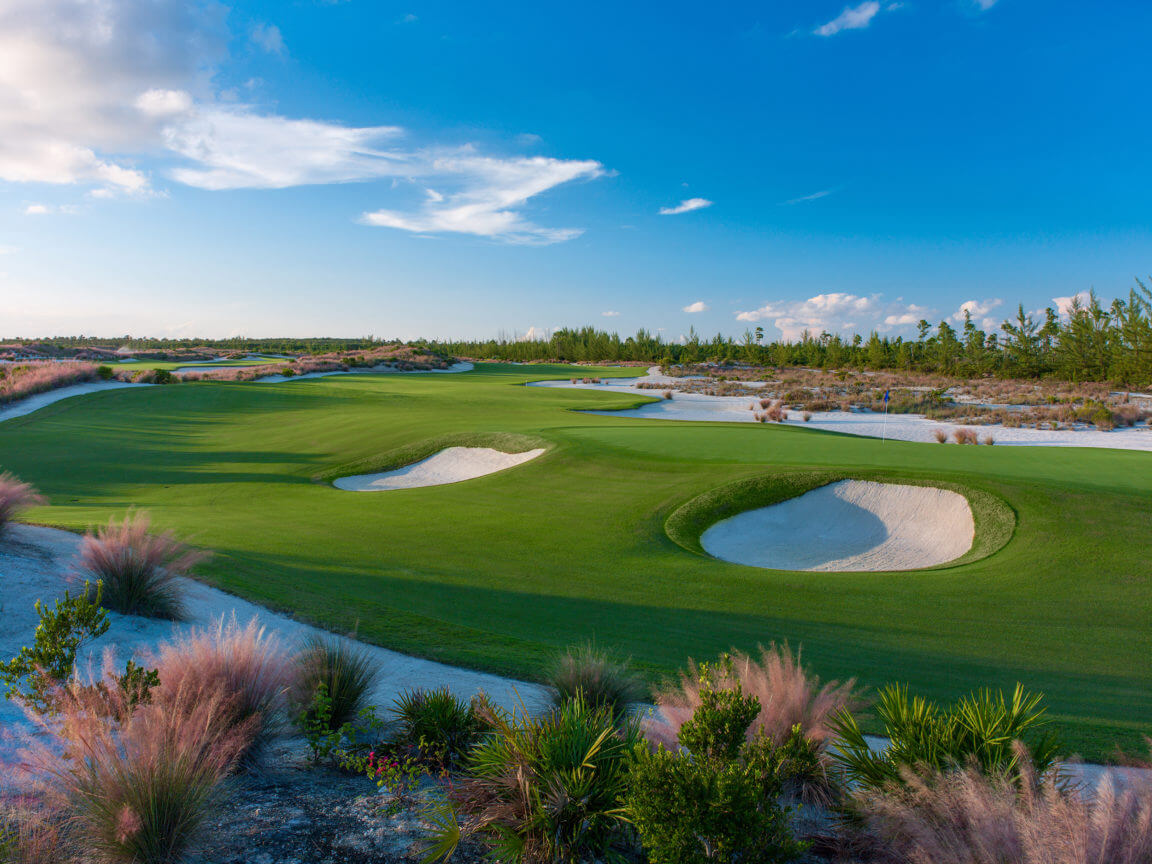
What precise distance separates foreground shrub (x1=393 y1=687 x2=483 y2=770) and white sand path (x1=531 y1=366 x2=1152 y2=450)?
24.8 meters

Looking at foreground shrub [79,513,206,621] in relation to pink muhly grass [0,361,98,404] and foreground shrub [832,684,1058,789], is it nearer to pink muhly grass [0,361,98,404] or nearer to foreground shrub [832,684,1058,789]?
foreground shrub [832,684,1058,789]

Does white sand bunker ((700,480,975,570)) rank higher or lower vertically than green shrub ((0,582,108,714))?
lower

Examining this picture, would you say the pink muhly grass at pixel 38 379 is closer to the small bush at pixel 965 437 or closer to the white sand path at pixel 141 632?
the white sand path at pixel 141 632

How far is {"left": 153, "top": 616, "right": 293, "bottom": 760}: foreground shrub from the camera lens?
420 centimetres

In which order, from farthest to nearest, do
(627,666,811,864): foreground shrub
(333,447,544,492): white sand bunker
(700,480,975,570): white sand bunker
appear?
(333,447,544,492): white sand bunker
(700,480,975,570): white sand bunker
(627,666,811,864): foreground shrub

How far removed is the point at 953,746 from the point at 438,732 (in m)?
3.11

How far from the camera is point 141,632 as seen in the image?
6.53m

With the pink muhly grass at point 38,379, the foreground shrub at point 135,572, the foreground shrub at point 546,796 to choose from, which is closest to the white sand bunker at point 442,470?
the foreground shrub at point 135,572

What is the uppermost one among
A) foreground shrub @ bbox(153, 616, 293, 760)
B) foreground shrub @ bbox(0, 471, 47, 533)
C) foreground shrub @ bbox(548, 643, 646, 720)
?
foreground shrub @ bbox(0, 471, 47, 533)

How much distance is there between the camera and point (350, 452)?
70.5 feet

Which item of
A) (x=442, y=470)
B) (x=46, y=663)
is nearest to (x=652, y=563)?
(x=46, y=663)

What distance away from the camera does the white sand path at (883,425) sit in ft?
88.4

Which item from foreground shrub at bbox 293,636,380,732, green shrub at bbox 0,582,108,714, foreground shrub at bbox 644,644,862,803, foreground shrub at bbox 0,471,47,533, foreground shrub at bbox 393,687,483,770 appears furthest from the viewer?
foreground shrub at bbox 0,471,47,533

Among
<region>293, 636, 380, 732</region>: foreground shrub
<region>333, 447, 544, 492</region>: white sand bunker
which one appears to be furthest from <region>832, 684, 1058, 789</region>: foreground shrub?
<region>333, 447, 544, 492</region>: white sand bunker
